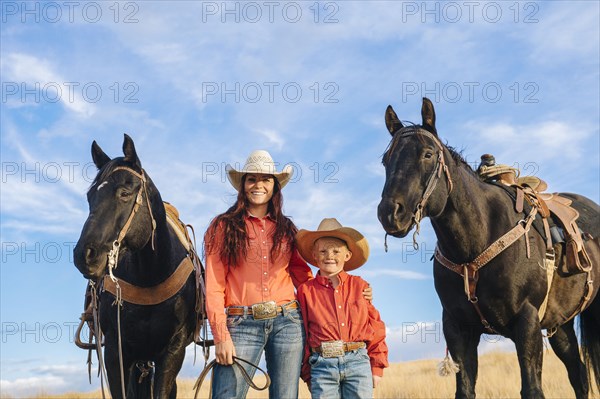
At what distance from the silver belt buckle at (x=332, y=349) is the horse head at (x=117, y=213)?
172 centimetres

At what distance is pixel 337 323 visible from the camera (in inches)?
195

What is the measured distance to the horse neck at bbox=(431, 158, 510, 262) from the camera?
224 inches

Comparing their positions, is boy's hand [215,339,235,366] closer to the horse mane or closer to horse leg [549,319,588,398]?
the horse mane

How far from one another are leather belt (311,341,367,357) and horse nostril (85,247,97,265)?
1817 millimetres

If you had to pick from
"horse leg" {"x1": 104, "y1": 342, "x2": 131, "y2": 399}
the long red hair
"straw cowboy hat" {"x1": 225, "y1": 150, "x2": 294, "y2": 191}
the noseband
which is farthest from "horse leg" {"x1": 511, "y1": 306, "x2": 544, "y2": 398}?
"horse leg" {"x1": 104, "y1": 342, "x2": 131, "y2": 399}

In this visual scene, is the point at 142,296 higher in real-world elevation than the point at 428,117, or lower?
lower

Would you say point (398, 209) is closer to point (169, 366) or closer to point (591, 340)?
point (169, 366)

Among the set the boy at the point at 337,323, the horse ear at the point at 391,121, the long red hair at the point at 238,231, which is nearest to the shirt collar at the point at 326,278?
the boy at the point at 337,323

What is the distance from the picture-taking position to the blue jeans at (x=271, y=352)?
4680 mm

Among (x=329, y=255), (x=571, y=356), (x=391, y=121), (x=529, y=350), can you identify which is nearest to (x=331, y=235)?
(x=329, y=255)

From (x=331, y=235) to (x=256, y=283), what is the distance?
77 centimetres

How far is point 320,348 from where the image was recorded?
194 inches

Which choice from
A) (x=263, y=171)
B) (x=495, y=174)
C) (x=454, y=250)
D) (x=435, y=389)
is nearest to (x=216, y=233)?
(x=263, y=171)

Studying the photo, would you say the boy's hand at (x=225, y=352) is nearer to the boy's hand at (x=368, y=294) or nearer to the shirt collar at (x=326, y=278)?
the shirt collar at (x=326, y=278)
